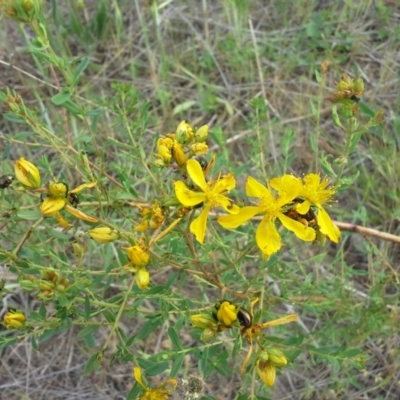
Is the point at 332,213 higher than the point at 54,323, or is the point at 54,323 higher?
the point at 54,323

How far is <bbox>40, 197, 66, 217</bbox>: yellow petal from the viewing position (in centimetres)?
129

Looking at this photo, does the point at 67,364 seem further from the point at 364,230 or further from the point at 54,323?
the point at 364,230

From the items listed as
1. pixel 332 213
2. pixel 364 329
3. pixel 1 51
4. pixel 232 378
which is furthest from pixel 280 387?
pixel 1 51

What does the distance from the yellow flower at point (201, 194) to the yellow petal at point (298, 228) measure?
13 centimetres

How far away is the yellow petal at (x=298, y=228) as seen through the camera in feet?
4.41

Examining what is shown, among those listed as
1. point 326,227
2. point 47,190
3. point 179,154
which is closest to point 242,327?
point 326,227

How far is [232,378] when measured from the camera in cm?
259

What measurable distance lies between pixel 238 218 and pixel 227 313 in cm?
26

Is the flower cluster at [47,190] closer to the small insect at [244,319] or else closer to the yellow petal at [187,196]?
the yellow petal at [187,196]

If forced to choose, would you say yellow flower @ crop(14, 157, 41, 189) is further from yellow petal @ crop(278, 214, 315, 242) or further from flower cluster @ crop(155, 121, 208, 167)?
yellow petal @ crop(278, 214, 315, 242)

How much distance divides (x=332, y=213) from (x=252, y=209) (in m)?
1.50

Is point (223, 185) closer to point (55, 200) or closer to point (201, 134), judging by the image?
point (201, 134)

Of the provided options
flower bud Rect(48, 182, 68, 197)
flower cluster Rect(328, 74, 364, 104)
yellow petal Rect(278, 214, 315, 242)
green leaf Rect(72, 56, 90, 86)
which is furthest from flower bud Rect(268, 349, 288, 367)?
green leaf Rect(72, 56, 90, 86)

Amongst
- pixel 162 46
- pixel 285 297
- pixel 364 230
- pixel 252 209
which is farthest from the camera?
pixel 162 46
